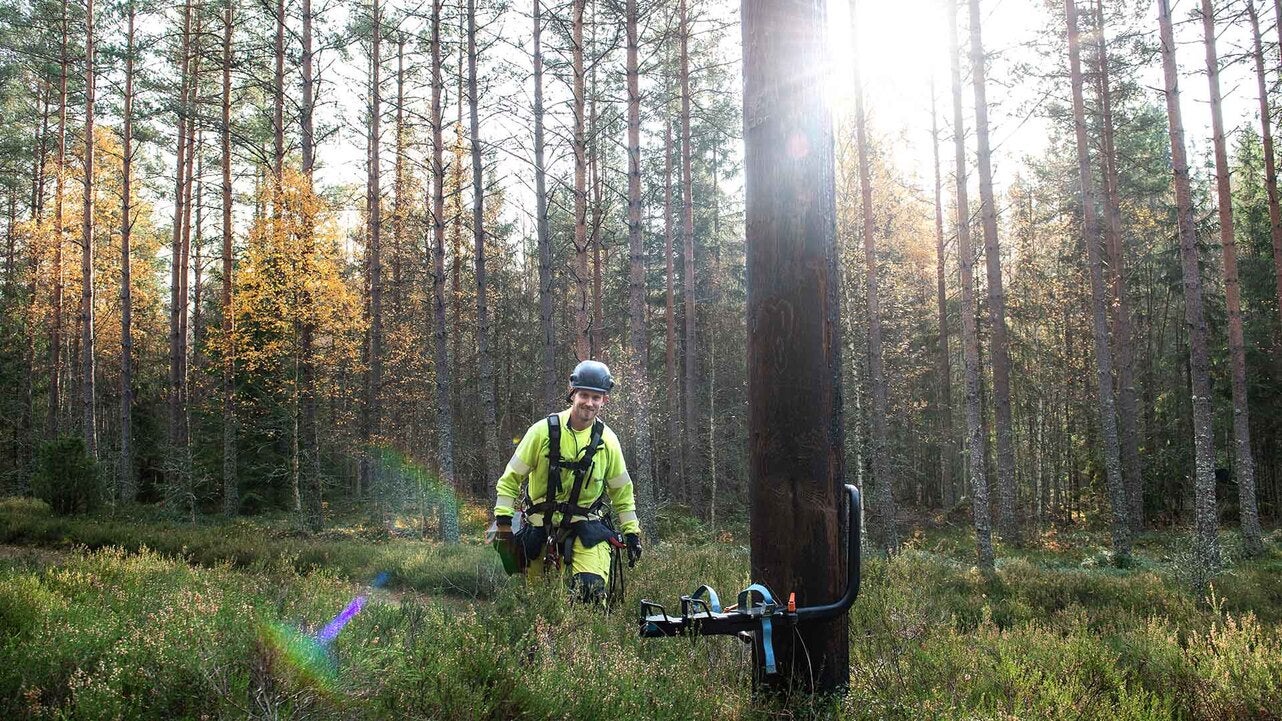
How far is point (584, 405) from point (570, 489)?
68 cm

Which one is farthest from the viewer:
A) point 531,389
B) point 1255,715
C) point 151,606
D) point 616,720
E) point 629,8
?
point 531,389

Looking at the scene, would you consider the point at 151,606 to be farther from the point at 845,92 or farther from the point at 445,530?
the point at 845,92

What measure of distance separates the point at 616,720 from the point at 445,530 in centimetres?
1439

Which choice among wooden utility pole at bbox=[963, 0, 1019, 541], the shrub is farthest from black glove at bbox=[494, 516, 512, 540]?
the shrub

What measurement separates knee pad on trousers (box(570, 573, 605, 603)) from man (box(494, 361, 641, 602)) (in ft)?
0.03

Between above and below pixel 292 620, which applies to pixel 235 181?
above

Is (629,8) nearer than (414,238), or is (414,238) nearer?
(629,8)

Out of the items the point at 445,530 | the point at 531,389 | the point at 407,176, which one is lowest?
the point at 445,530

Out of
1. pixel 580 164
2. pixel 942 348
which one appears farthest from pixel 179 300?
pixel 942 348

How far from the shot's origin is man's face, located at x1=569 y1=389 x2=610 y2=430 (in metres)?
5.29

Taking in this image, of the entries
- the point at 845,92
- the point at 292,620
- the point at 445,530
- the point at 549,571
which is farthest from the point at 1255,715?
the point at 845,92

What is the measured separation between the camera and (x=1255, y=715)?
3572mm

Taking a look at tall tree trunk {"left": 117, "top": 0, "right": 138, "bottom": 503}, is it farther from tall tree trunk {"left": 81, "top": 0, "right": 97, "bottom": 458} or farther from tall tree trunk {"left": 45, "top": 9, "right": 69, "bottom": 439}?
tall tree trunk {"left": 45, "top": 9, "right": 69, "bottom": 439}

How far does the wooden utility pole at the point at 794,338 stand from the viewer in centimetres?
252
